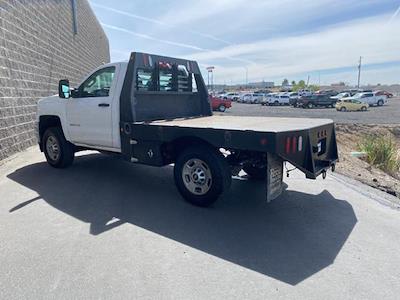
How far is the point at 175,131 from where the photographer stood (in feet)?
15.6

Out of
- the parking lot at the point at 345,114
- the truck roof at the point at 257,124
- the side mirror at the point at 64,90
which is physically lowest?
the parking lot at the point at 345,114

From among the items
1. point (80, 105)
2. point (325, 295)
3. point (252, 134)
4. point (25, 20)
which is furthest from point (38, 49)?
point (325, 295)

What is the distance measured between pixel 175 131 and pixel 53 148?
3.69 metres

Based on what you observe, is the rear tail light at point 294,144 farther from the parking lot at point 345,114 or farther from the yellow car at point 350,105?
the yellow car at point 350,105

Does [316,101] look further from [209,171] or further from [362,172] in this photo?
[209,171]

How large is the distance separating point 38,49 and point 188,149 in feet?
27.8

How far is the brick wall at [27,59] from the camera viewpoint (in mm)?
8070

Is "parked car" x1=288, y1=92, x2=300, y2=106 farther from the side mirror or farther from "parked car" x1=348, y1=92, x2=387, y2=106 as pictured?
the side mirror

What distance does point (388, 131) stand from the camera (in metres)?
17.2

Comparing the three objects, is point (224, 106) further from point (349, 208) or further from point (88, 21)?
point (349, 208)

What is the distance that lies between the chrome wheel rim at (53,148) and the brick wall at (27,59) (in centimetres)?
145

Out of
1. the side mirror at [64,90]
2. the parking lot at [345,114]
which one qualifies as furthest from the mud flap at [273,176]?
the parking lot at [345,114]

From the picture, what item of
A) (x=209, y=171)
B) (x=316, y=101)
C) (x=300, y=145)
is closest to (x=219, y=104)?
(x=316, y=101)

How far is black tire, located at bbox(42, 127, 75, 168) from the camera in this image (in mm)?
6887
